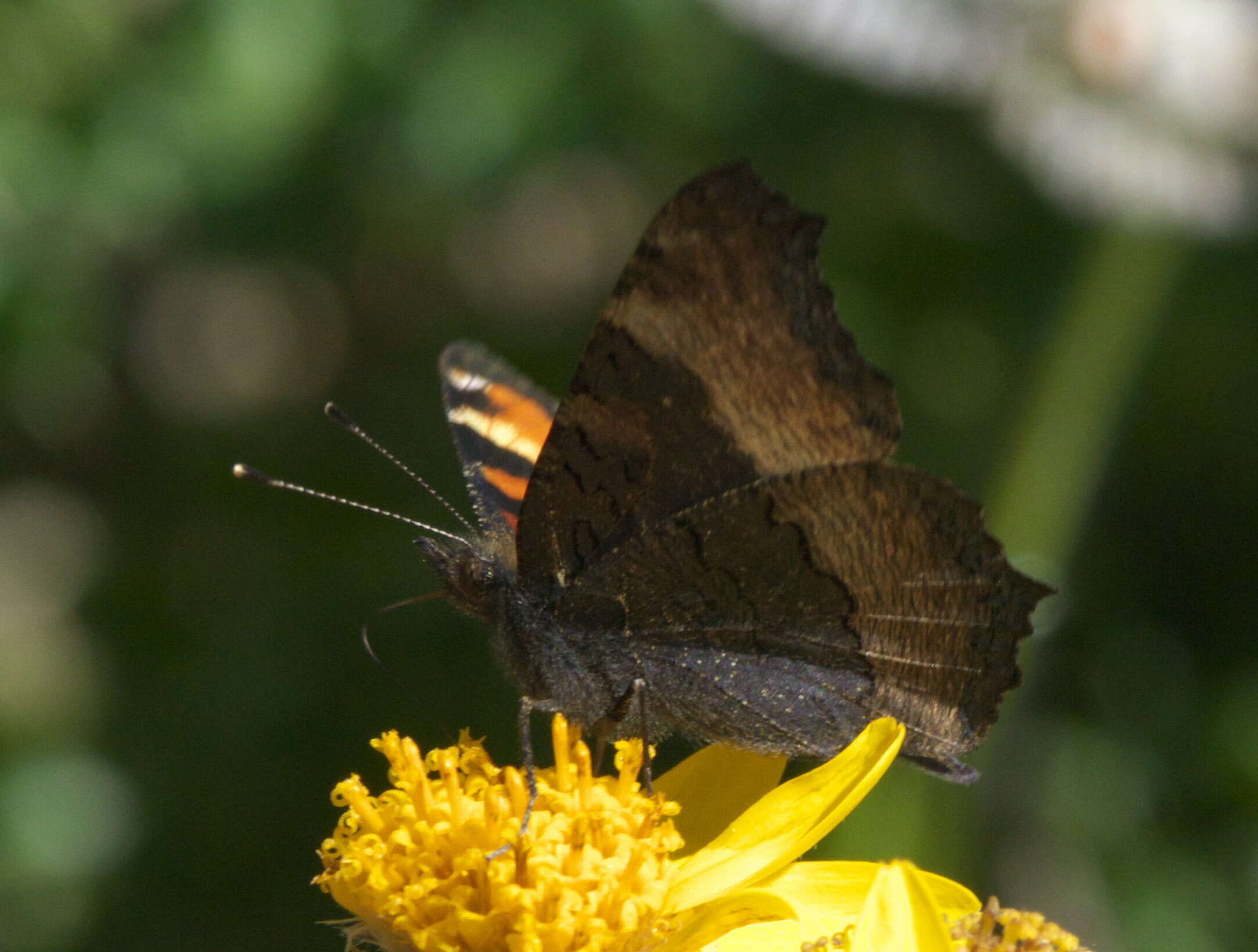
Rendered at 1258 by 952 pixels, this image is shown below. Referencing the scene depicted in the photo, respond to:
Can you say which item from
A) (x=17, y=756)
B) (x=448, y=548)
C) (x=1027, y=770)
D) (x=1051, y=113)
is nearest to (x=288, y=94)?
(x=448, y=548)

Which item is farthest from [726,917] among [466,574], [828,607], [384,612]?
[384,612]

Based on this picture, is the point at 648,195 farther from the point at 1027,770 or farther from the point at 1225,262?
the point at 1027,770

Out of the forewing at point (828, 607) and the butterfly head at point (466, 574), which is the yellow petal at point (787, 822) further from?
the butterfly head at point (466, 574)

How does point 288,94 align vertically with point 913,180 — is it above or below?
below

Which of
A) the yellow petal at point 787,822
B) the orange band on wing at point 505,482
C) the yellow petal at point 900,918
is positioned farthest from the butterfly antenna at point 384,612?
the yellow petal at point 900,918

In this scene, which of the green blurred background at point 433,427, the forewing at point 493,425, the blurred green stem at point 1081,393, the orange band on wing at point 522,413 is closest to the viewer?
the forewing at point 493,425

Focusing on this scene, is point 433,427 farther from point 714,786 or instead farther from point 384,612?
point 714,786

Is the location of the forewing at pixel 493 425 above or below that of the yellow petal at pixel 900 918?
above
